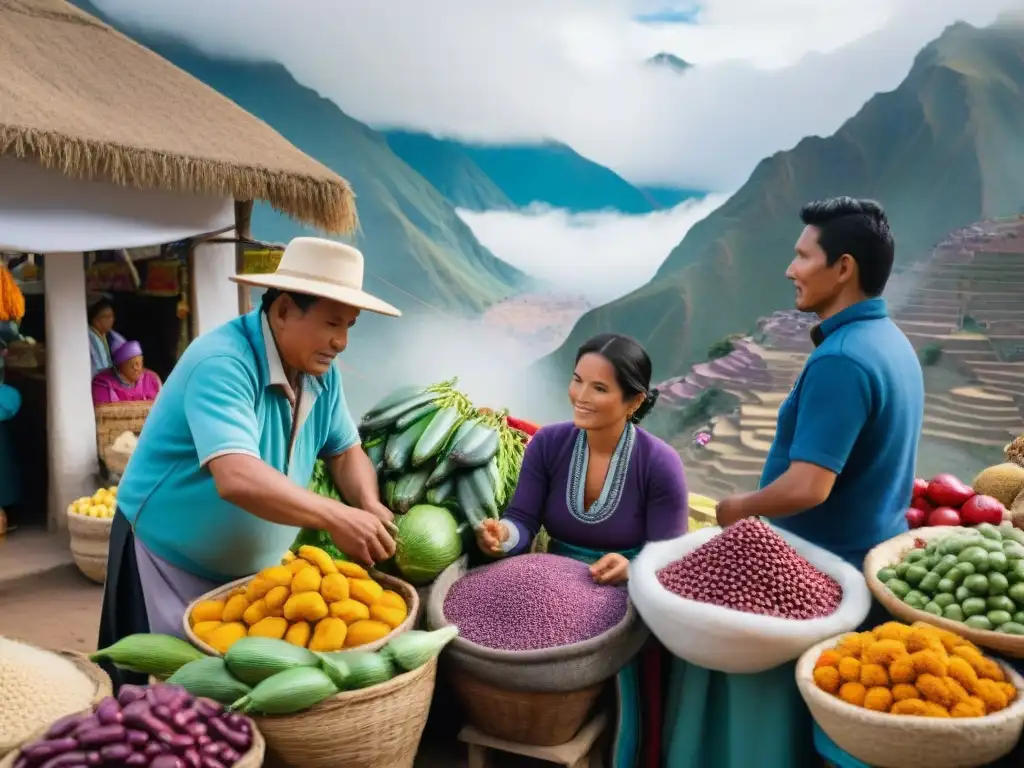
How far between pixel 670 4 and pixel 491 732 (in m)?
9.63

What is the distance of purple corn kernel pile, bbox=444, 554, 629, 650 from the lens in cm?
189

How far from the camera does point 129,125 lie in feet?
15.1

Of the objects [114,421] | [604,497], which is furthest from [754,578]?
[114,421]

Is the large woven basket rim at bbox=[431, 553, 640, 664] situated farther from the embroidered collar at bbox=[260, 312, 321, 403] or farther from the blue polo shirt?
the embroidered collar at bbox=[260, 312, 321, 403]

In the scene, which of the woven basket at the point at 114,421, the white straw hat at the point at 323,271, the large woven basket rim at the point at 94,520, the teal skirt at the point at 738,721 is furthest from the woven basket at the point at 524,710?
the woven basket at the point at 114,421

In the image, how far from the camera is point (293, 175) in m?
5.11

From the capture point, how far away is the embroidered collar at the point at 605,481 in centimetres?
221

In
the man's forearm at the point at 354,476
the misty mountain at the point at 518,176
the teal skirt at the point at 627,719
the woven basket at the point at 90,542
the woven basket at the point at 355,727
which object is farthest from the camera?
the misty mountain at the point at 518,176

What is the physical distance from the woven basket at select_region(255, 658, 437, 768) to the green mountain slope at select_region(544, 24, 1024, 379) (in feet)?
31.4

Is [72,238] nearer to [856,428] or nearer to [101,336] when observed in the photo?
[101,336]

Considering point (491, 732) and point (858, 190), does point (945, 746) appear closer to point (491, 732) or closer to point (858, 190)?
point (491, 732)

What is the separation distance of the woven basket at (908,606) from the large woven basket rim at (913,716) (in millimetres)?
37

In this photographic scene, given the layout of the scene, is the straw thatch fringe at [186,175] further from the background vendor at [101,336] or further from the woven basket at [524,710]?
the woven basket at [524,710]

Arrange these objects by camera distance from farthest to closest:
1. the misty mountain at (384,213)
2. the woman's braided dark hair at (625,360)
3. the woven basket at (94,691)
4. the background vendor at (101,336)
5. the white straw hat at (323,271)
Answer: the misty mountain at (384,213) < the background vendor at (101,336) < the woman's braided dark hair at (625,360) < the white straw hat at (323,271) < the woven basket at (94,691)
